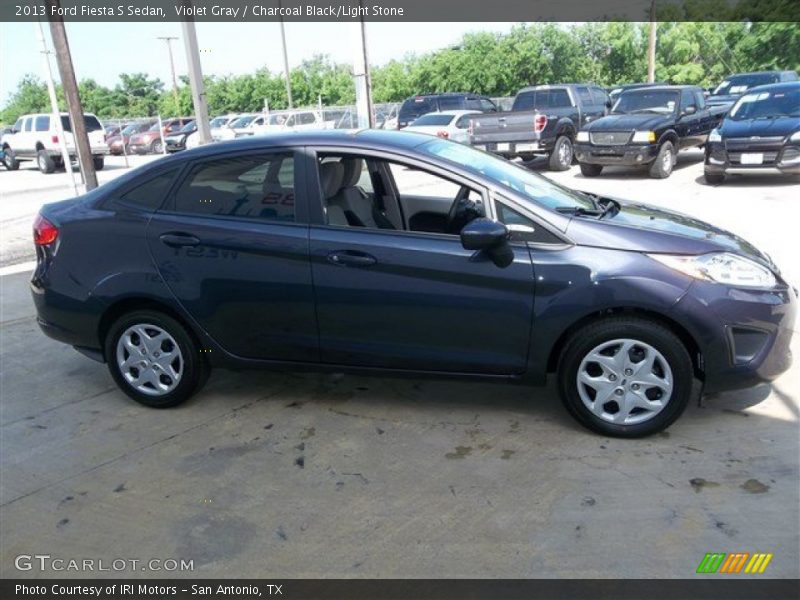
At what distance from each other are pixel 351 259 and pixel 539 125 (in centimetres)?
1175

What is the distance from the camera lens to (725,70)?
44.1 meters

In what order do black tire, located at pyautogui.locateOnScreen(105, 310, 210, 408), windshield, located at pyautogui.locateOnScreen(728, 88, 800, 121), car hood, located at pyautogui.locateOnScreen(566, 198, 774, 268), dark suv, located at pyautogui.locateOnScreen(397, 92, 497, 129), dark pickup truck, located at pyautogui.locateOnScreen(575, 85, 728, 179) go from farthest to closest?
dark suv, located at pyautogui.locateOnScreen(397, 92, 497, 129)
dark pickup truck, located at pyautogui.locateOnScreen(575, 85, 728, 179)
windshield, located at pyautogui.locateOnScreen(728, 88, 800, 121)
black tire, located at pyautogui.locateOnScreen(105, 310, 210, 408)
car hood, located at pyautogui.locateOnScreen(566, 198, 774, 268)

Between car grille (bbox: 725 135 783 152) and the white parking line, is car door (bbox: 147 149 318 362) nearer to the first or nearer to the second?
the white parking line

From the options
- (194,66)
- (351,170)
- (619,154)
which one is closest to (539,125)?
(619,154)

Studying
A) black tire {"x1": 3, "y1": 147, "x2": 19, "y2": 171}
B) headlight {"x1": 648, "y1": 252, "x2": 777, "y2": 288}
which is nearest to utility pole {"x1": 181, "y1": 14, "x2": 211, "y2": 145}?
headlight {"x1": 648, "y1": 252, "x2": 777, "y2": 288}

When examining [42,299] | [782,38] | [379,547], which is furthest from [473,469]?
[782,38]

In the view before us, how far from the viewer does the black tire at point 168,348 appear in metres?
4.01

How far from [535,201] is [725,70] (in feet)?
157

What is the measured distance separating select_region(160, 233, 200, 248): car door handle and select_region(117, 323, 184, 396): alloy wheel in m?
0.53

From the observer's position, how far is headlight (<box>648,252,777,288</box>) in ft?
10.9

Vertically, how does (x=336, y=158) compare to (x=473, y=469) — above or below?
above

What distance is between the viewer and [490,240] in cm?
332
